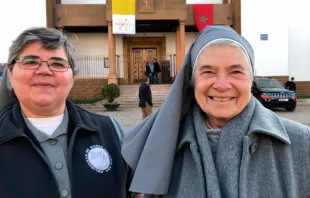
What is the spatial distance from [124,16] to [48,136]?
18.0 m

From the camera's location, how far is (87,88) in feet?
69.4

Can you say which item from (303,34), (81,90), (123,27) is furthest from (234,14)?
(81,90)

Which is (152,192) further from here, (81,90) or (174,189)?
(81,90)

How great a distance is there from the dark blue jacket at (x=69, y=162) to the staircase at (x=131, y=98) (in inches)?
573

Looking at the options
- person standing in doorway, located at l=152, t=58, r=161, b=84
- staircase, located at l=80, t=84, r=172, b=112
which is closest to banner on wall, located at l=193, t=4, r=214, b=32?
person standing in doorway, located at l=152, t=58, r=161, b=84

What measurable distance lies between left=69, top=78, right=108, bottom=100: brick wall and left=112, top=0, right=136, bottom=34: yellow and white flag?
3.42m

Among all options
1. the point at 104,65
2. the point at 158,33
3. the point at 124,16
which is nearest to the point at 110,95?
the point at 124,16

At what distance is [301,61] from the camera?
23188 mm

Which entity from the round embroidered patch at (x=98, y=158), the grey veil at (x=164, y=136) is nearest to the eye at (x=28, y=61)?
the round embroidered patch at (x=98, y=158)

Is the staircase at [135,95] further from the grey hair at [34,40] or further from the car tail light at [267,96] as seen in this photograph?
the grey hair at [34,40]

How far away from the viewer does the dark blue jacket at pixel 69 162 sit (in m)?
1.86

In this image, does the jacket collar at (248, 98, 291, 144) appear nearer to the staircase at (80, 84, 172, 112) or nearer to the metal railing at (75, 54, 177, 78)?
the staircase at (80, 84, 172, 112)

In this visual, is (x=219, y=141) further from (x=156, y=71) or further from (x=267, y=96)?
(x=156, y=71)

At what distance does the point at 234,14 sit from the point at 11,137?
70.2ft
